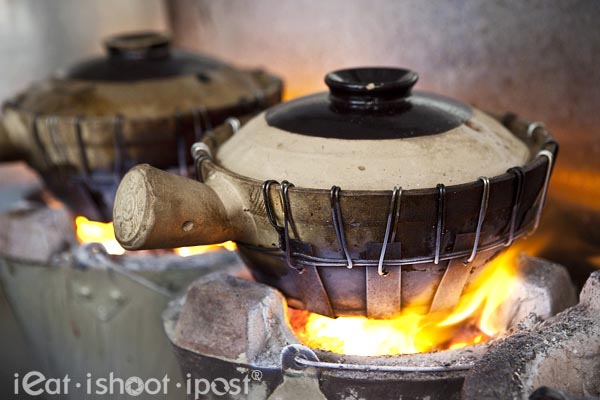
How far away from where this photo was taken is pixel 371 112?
74.4 inches

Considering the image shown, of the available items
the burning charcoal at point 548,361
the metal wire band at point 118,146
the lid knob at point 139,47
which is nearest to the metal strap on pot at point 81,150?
the metal wire band at point 118,146

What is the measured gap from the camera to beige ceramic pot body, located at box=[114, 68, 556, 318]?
65.8 inches

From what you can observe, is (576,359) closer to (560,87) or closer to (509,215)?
(509,215)

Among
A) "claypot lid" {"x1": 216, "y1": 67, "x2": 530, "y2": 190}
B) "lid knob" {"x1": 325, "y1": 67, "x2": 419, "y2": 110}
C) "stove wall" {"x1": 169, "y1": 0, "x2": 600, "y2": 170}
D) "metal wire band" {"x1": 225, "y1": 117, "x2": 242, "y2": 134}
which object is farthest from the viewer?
"stove wall" {"x1": 169, "y1": 0, "x2": 600, "y2": 170}

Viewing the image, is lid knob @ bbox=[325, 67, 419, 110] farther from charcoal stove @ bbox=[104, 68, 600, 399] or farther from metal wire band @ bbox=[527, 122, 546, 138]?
metal wire band @ bbox=[527, 122, 546, 138]

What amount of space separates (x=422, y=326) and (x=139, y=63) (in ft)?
5.33

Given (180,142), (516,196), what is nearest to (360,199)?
(516,196)

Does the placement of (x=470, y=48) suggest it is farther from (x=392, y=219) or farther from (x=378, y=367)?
(x=378, y=367)

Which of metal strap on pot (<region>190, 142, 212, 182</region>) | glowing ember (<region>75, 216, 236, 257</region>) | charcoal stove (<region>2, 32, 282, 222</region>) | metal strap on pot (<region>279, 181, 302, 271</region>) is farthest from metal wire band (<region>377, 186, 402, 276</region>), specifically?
glowing ember (<region>75, 216, 236, 257</region>)

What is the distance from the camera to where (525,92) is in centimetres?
267

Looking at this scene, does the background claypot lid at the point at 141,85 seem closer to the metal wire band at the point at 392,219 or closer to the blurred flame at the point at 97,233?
the blurred flame at the point at 97,233

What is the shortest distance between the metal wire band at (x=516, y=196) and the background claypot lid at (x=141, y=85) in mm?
1343

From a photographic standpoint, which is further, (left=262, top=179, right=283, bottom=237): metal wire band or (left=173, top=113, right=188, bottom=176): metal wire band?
(left=173, top=113, right=188, bottom=176): metal wire band

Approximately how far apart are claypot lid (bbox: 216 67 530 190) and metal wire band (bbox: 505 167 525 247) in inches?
3.6
